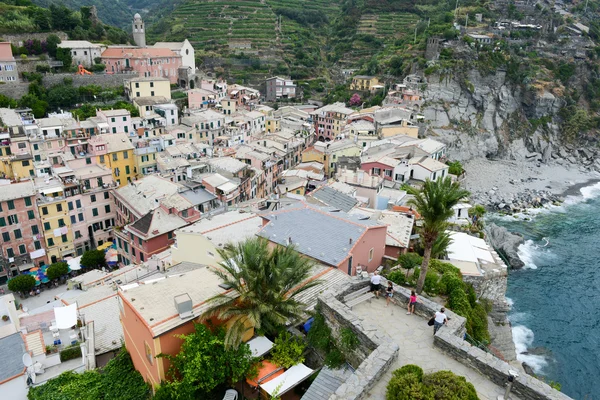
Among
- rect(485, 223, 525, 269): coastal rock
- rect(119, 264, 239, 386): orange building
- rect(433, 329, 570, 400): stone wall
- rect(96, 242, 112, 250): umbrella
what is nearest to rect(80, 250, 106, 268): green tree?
rect(96, 242, 112, 250): umbrella

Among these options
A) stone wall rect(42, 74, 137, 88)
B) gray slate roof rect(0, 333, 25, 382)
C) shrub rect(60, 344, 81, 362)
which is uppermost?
stone wall rect(42, 74, 137, 88)

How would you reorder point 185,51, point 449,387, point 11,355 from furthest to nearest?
point 185,51, point 11,355, point 449,387

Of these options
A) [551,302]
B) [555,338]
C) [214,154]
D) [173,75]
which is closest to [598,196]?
[551,302]

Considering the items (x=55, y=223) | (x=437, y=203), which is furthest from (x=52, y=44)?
(x=437, y=203)

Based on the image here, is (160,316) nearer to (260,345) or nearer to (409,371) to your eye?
(260,345)

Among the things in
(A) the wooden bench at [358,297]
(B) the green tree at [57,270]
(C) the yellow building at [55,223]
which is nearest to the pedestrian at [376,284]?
(A) the wooden bench at [358,297]

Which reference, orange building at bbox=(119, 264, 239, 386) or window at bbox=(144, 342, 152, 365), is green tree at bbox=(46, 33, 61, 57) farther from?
window at bbox=(144, 342, 152, 365)
